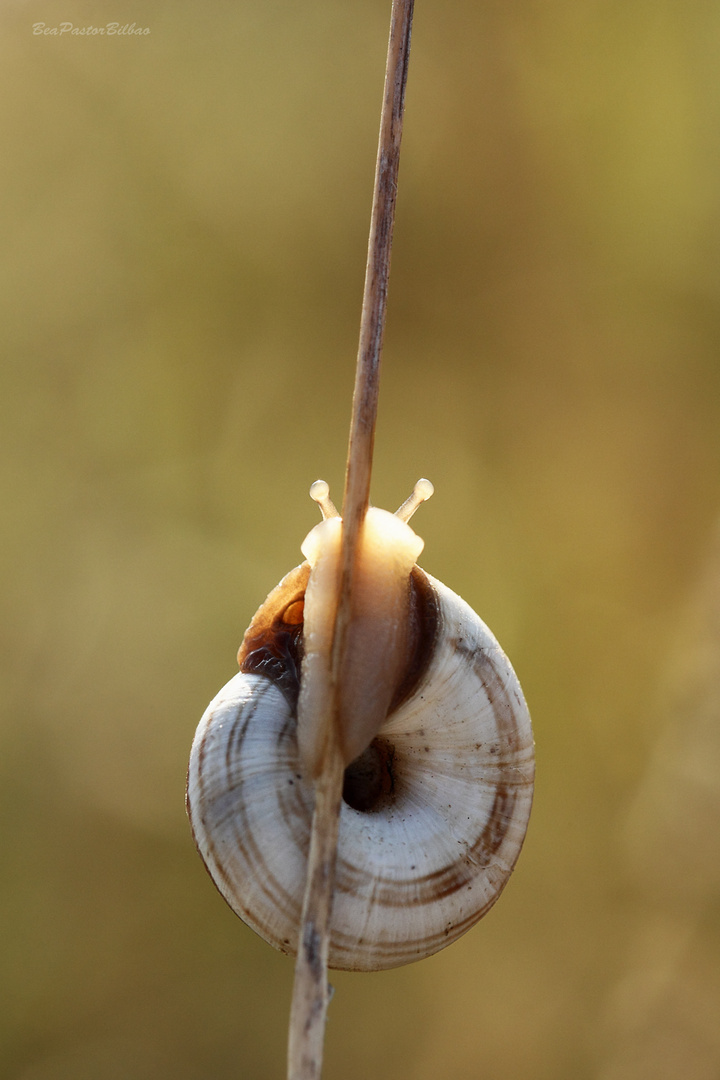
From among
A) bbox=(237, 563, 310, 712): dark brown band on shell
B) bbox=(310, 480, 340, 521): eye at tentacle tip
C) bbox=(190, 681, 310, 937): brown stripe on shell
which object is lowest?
bbox=(190, 681, 310, 937): brown stripe on shell

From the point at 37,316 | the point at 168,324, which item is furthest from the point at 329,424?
the point at 37,316

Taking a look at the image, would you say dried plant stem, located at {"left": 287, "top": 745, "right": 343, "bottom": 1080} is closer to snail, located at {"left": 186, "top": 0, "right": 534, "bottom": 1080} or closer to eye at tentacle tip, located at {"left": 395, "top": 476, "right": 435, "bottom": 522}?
snail, located at {"left": 186, "top": 0, "right": 534, "bottom": 1080}

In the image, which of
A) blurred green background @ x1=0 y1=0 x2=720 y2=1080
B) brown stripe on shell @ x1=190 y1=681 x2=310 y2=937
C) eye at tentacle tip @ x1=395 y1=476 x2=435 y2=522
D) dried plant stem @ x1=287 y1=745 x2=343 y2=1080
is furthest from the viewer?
blurred green background @ x1=0 y1=0 x2=720 y2=1080

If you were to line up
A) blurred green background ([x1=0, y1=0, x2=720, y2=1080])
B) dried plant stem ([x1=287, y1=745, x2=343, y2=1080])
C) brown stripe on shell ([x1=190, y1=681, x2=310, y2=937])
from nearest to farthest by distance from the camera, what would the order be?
dried plant stem ([x1=287, y1=745, x2=343, y2=1080]), brown stripe on shell ([x1=190, y1=681, x2=310, y2=937]), blurred green background ([x1=0, y1=0, x2=720, y2=1080])

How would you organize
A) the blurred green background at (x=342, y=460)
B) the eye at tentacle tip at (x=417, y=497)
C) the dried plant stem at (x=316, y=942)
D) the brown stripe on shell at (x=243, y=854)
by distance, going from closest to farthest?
the dried plant stem at (x=316, y=942) < the brown stripe on shell at (x=243, y=854) < the eye at tentacle tip at (x=417, y=497) < the blurred green background at (x=342, y=460)

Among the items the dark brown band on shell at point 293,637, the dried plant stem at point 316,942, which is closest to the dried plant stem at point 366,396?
the dried plant stem at point 316,942

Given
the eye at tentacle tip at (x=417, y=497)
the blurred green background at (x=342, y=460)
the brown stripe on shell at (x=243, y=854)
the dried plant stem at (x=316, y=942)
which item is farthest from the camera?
the blurred green background at (x=342, y=460)

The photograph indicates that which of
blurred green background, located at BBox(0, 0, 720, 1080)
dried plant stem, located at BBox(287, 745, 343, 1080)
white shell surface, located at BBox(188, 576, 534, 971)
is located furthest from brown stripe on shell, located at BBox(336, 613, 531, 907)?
blurred green background, located at BBox(0, 0, 720, 1080)

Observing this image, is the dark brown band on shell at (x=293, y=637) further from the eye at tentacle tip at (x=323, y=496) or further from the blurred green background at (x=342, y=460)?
the blurred green background at (x=342, y=460)
